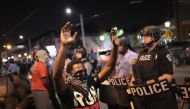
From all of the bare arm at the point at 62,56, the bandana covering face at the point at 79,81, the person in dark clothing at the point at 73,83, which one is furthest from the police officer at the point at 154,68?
the bare arm at the point at 62,56

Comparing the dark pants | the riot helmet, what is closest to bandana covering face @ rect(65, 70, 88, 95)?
the riot helmet

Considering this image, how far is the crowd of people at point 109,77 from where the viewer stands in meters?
4.08

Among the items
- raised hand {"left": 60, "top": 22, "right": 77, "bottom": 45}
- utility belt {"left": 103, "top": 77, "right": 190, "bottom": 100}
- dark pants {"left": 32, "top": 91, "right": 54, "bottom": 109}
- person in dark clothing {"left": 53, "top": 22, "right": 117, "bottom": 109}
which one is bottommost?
dark pants {"left": 32, "top": 91, "right": 54, "bottom": 109}

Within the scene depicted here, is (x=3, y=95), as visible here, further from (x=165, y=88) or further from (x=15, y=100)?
(x=165, y=88)

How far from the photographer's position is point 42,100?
7426 mm

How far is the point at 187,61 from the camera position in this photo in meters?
21.3

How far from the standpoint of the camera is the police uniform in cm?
561

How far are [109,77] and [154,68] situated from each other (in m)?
1.00

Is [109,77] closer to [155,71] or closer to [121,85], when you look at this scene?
[121,85]

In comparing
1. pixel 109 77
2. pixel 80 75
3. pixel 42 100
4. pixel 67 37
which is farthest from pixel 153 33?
pixel 42 100

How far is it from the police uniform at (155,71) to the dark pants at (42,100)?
2295 millimetres

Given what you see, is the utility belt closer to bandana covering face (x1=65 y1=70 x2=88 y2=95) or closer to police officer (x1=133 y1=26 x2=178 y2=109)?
police officer (x1=133 y1=26 x2=178 y2=109)

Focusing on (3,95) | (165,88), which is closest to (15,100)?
(3,95)

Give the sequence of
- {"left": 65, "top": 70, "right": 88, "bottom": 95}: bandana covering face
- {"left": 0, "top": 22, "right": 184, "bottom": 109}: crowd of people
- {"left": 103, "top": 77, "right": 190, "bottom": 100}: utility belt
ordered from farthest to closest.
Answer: {"left": 103, "top": 77, "right": 190, "bottom": 100}: utility belt
{"left": 65, "top": 70, "right": 88, "bottom": 95}: bandana covering face
{"left": 0, "top": 22, "right": 184, "bottom": 109}: crowd of people
